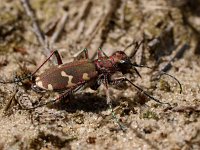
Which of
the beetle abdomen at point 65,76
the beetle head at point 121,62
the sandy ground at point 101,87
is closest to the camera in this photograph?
the sandy ground at point 101,87

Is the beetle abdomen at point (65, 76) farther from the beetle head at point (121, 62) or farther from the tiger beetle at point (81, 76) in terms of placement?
the beetle head at point (121, 62)

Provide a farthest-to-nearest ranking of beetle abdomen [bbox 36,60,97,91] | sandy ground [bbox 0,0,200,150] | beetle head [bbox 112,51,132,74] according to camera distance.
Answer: beetle head [bbox 112,51,132,74] < beetle abdomen [bbox 36,60,97,91] < sandy ground [bbox 0,0,200,150]

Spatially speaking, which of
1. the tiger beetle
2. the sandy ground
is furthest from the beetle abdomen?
the sandy ground

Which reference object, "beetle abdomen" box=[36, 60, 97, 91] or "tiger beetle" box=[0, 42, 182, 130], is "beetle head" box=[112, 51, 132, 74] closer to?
"tiger beetle" box=[0, 42, 182, 130]

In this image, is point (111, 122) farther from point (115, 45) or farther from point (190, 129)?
point (115, 45)

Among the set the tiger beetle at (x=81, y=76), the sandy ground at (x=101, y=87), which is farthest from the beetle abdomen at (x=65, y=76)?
the sandy ground at (x=101, y=87)

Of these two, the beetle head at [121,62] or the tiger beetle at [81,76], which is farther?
the beetle head at [121,62]
